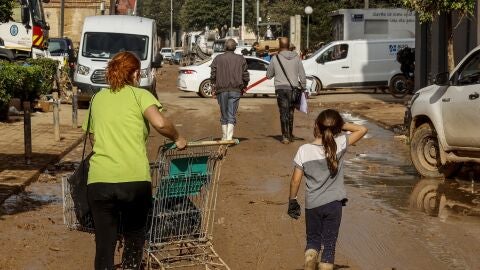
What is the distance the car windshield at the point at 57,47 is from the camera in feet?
134

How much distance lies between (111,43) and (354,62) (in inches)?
457

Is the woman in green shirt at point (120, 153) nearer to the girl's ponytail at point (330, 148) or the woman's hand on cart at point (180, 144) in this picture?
the woman's hand on cart at point (180, 144)

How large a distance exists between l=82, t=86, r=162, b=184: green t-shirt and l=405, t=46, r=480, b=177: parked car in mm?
6781

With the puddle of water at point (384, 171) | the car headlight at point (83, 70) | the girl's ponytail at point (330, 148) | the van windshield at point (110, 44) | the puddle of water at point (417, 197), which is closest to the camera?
the girl's ponytail at point (330, 148)

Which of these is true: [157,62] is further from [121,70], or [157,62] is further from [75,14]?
[75,14]

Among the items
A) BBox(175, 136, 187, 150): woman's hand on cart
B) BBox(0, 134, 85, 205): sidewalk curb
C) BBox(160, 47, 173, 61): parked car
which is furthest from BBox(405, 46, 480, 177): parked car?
BBox(160, 47, 173, 61): parked car

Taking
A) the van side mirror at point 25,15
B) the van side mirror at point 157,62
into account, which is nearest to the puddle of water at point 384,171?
the van side mirror at point 157,62

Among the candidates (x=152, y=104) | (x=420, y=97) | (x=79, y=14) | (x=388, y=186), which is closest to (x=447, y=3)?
(x=420, y=97)

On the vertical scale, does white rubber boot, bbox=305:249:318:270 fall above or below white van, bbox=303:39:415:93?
below

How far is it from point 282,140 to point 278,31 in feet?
181

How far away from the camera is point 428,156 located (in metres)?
13.5

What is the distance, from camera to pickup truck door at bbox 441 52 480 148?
12.2m

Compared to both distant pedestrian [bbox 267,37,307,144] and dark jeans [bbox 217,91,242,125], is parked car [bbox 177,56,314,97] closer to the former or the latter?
distant pedestrian [bbox 267,37,307,144]

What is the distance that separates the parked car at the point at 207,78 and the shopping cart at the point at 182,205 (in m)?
25.5
